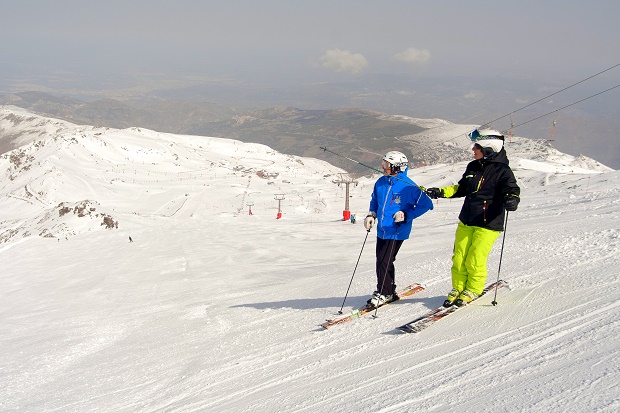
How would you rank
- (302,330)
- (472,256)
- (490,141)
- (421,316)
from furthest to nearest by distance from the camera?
1. (302,330)
2. (421,316)
3. (472,256)
4. (490,141)

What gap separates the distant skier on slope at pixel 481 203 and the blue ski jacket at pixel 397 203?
62 cm

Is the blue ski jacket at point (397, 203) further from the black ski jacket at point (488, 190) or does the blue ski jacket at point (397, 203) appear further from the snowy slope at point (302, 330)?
the snowy slope at point (302, 330)

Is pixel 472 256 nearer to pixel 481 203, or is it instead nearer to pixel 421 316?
pixel 481 203

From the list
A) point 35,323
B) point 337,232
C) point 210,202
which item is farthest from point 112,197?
point 35,323

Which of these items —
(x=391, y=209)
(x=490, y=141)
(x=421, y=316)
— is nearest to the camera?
(x=490, y=141)

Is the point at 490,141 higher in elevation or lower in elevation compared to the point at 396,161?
higher

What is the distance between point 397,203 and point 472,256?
4.40 feet

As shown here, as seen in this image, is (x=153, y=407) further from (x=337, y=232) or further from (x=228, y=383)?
(x=337, y=232)

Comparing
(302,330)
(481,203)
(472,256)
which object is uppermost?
(481,203)

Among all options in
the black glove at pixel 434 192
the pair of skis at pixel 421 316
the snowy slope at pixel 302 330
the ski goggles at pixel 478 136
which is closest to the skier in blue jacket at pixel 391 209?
the black glove at pixel 434 192

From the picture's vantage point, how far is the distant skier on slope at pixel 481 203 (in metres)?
6.35

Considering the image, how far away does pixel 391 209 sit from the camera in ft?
23.7

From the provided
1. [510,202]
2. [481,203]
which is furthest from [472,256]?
[510,202]

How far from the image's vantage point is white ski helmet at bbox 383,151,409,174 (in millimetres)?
7094
